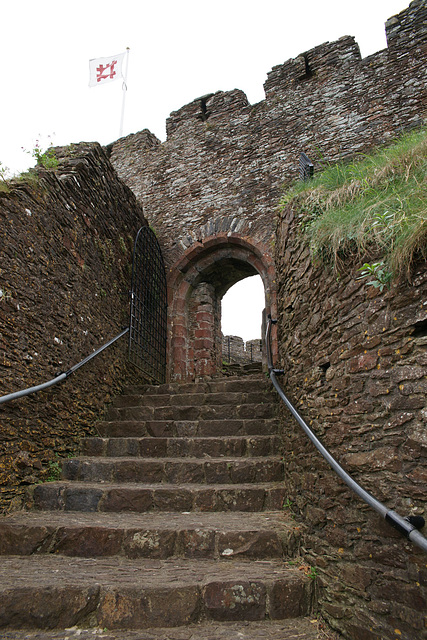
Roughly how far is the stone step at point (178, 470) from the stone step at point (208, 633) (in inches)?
51.5

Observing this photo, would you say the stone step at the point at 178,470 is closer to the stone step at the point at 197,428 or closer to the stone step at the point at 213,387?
the stone step at the point at 197,428

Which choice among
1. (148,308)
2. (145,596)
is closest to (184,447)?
(145,596)

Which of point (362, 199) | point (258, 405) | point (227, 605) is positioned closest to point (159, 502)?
point (227, 605)

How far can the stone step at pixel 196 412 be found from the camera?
435 centimetres

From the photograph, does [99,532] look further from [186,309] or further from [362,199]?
[186,309]

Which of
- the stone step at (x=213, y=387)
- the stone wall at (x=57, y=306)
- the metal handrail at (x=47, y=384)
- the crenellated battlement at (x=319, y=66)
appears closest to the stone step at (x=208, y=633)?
the stone wall at (x=57, y=306)

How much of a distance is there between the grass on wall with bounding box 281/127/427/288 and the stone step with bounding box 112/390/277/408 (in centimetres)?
229

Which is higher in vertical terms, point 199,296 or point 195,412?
point 199,296

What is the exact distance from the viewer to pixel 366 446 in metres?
2.05

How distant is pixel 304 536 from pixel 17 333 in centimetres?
264

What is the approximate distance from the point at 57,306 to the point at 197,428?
1890mm

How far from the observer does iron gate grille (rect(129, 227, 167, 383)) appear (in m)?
6.05

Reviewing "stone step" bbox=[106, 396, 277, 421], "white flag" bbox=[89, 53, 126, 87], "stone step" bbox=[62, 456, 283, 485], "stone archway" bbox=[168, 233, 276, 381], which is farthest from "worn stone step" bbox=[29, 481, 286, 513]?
"white flag" bbox=[89, 53, 126, 87]

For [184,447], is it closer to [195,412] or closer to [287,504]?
[195,412]
